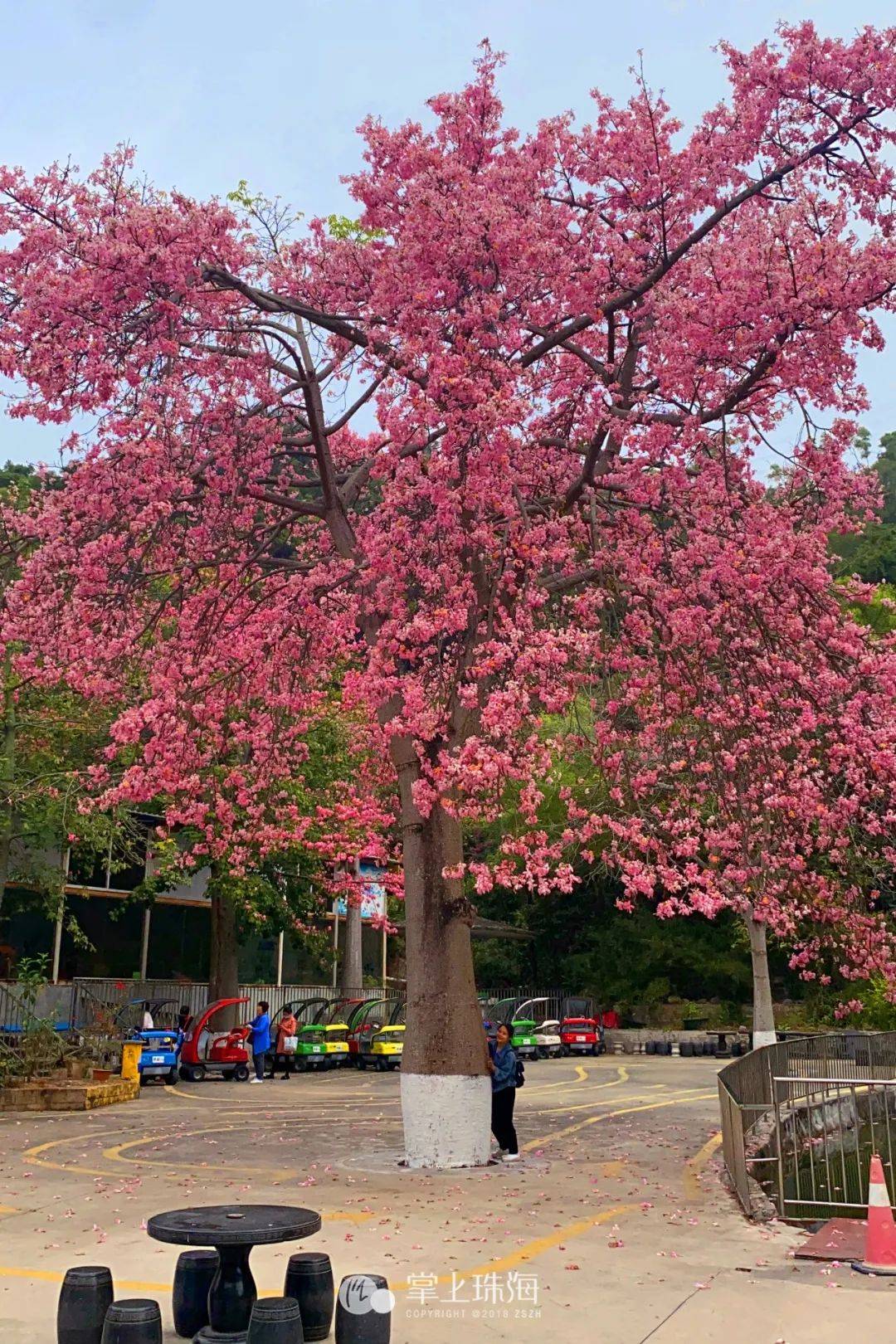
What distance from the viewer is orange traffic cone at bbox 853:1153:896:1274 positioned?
854 centimetres

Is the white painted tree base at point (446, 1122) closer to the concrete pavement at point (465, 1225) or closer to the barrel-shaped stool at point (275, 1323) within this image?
the concrete pavement at point (465, 1225)

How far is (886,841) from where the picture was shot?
52.9 ft

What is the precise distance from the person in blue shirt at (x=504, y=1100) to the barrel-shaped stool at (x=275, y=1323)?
8312mm

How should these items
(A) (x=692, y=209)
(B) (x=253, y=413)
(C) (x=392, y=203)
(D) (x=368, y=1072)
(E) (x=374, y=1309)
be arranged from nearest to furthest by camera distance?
(E) (x=374, y=1309) → (A) (x=692, y=209) → (C) (x=392, y=203) → (B) (x=253, y=413) → (D) (x=368, y=1072)

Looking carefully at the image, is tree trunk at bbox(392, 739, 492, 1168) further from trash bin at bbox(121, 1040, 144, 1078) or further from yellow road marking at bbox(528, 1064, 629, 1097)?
trash bin at bbox(121, 1040, 144, 1078)

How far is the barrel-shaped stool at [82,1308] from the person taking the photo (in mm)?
6324

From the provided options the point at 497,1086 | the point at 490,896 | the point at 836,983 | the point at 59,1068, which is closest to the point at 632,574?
the point at 497,1086

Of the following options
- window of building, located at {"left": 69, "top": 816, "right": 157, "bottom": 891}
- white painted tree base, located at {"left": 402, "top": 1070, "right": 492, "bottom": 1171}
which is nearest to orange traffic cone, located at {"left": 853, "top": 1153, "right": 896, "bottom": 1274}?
white painted tree base, located at {"left": 402, "top": 1070, "right": 492, "bottom": 1171}

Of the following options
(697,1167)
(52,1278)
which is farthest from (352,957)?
(52,1278)

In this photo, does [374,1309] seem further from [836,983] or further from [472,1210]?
[836,983]

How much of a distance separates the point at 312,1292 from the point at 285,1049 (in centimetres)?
2171

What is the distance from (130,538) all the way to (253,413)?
260 cm

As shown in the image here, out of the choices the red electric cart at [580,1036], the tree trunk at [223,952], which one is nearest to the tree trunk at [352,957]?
the tree trunk at [223,952]

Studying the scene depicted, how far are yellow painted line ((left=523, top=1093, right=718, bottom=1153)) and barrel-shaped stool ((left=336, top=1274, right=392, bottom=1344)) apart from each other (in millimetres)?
9141
